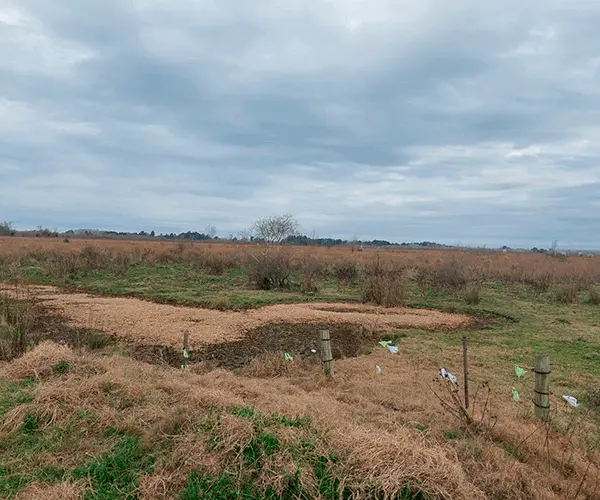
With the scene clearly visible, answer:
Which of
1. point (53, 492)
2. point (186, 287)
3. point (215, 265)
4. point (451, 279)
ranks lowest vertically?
point (53, 492)

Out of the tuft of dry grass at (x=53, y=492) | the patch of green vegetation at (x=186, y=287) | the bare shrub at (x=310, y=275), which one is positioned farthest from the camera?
the bare shrub at (x=310, y=275)

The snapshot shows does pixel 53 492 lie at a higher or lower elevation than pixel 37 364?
lower

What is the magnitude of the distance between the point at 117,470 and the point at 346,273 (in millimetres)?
20128

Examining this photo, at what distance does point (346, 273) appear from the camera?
23.4m

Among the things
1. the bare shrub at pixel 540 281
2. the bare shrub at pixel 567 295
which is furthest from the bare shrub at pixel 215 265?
the bare shrub at pixel 567 295

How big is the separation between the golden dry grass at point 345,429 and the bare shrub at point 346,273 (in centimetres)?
1616

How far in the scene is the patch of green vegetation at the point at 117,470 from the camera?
329 cm

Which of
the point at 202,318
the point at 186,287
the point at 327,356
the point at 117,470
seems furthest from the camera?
the point at 186,287

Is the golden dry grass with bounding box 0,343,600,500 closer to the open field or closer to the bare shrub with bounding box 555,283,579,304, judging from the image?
the open field

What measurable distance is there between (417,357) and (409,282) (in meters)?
14.3

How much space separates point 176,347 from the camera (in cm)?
938

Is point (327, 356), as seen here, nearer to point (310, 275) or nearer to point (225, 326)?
point (225, 326)

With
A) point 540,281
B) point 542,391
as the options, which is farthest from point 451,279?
point 542,391

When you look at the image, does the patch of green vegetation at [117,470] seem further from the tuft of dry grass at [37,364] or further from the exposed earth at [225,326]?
the exposed earth at [225,326]
